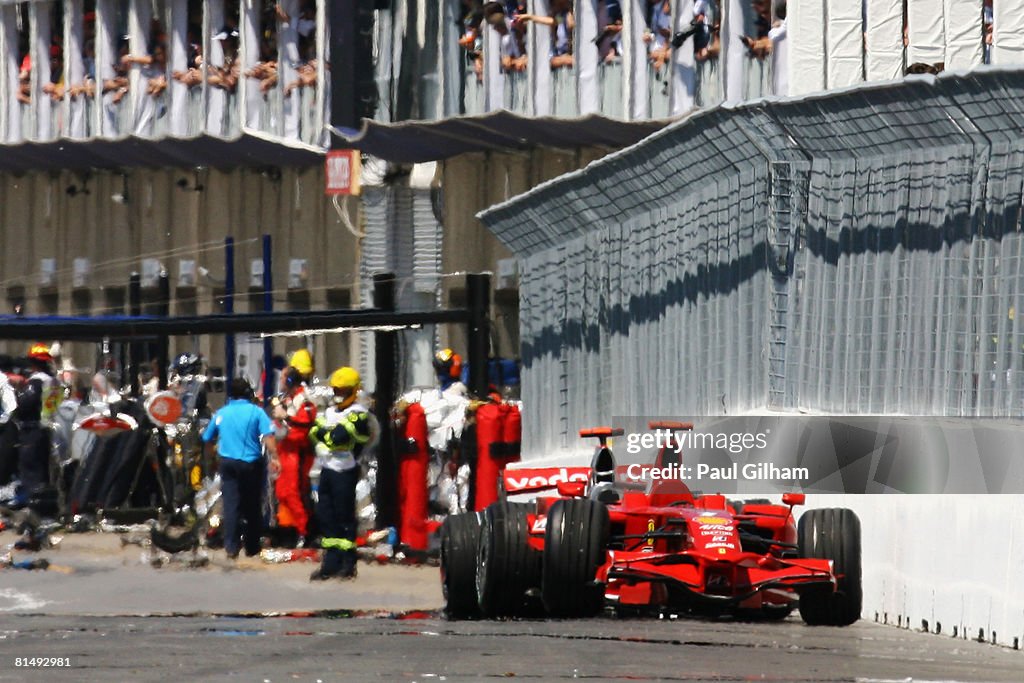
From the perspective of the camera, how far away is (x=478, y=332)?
18297 mm

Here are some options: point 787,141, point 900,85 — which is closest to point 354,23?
point 787,141

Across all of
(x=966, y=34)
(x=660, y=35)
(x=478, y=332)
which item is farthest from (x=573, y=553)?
(x=660, y=35)

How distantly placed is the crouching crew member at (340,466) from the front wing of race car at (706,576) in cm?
431

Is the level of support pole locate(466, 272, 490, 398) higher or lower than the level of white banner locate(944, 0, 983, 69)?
lower

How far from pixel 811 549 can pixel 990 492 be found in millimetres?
1140

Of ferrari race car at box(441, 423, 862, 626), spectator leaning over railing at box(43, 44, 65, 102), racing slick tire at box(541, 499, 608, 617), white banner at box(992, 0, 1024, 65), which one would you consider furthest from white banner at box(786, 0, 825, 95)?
spectator leaning over railing at box(43, 44, 65, 102)

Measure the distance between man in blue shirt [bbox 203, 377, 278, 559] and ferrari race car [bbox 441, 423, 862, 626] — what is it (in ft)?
17.3

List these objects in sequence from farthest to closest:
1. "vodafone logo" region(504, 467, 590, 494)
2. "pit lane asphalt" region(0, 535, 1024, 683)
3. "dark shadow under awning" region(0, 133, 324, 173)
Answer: "dark shadow under awning" region(0, 133, 324, 173), "vodafone logo" region(504, 467, 590, 494), "pit lane asphalt" region(0, 535, 1024, 683)

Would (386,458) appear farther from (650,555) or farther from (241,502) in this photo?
(650,555)

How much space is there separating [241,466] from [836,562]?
23.3 feet

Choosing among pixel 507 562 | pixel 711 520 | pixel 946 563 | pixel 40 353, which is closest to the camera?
pixel 946 563

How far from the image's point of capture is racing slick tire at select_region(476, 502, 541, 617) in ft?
39.2

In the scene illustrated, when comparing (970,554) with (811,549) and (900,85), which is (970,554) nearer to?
(811,549)

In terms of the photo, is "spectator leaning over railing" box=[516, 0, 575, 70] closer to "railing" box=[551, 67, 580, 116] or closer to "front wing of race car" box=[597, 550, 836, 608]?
"railing" box=[551, 67, 580, 116]
